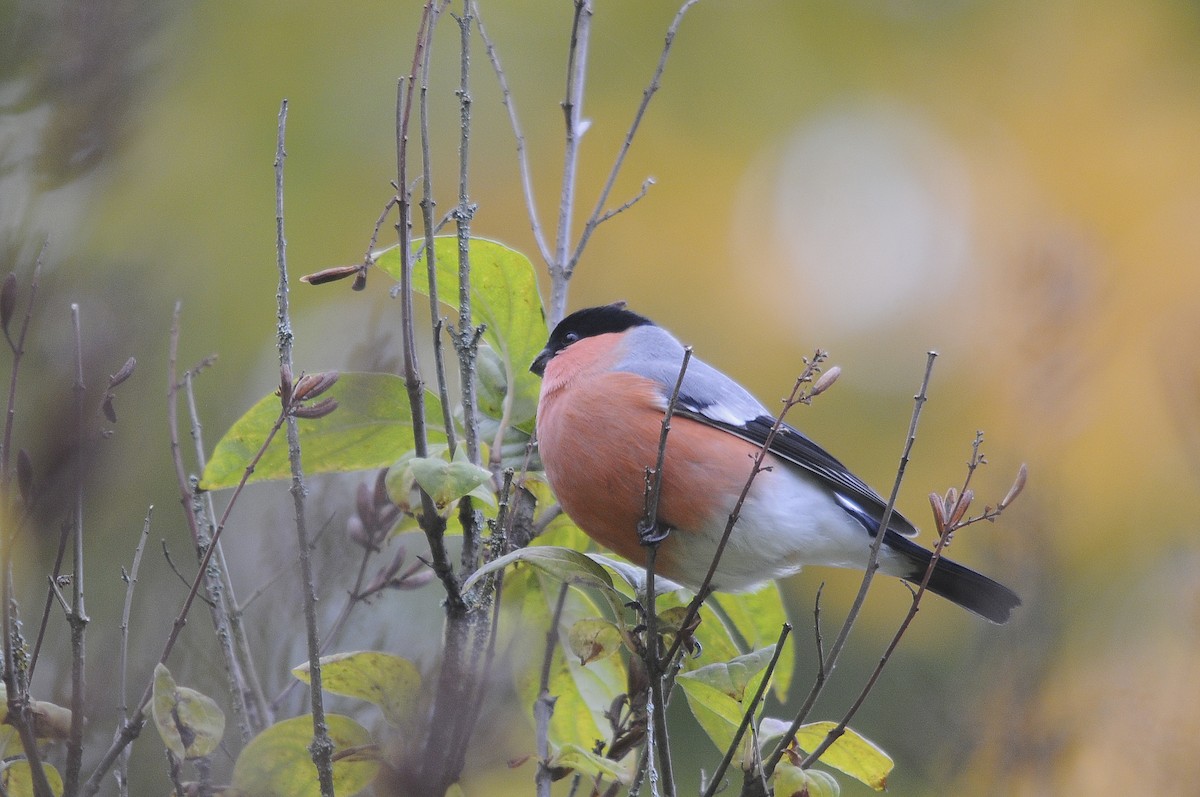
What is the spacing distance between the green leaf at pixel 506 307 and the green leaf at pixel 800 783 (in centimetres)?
86

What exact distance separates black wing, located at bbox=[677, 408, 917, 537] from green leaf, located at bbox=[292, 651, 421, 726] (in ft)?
3.57

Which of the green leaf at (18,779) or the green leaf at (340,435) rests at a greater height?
the green leaf at (340,435)

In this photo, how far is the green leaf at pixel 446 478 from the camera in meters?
1.36

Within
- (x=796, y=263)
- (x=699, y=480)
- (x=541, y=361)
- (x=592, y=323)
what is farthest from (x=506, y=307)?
(x=796, y=263)

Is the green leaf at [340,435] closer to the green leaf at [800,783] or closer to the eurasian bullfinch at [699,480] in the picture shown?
the eurasian bullfinch at [699,480]

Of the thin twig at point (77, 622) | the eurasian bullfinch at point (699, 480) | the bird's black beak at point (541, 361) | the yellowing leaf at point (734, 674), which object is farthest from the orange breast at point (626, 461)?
the thin twig at point (77, 622)

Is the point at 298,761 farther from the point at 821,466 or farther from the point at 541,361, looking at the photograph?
the point at 821,466

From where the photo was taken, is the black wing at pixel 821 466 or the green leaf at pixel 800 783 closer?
the green leaf at pixel 800 783

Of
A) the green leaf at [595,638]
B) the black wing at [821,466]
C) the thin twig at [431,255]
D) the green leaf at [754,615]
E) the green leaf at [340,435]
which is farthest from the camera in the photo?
the black wing at [821,466]

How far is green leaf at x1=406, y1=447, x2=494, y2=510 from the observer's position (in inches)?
53.6

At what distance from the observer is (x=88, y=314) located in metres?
1.60

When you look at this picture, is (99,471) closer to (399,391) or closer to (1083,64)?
(399,391)

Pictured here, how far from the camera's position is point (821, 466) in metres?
2.42

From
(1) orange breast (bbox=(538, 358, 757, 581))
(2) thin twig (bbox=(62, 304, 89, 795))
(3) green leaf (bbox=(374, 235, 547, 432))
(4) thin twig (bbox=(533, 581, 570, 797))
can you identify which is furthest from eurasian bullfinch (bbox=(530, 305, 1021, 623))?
(2) thin twig (bbox=(62, 304, 89, 795))
